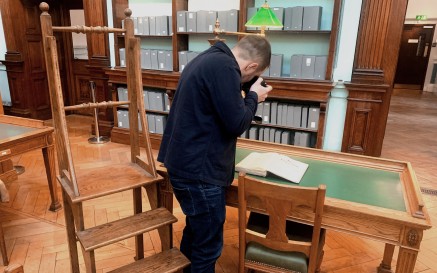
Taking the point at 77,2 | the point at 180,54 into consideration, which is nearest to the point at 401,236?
the point at 180,54

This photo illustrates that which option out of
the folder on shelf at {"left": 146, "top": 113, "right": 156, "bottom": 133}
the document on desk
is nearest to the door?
the folder on shelf at {"left": 146, "top": 113, "right": 156, "bottom": 133}

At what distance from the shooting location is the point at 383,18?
3449 mm

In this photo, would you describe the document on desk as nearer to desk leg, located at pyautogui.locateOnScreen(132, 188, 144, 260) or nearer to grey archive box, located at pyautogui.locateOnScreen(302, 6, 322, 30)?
desk leg, located at pyautogui.locateOnScreen(132, 188, 144, 260)

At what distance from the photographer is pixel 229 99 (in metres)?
1.47

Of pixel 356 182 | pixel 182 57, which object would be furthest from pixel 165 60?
pixel 356 182

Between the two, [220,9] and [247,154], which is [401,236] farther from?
[220,9]

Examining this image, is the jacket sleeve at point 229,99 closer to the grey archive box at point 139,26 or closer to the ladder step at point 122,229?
the ladder step at point 122,229

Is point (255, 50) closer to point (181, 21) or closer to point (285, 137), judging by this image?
point (285, 137)

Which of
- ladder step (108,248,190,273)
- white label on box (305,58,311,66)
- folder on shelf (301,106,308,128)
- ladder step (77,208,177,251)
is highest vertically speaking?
white label on box (305,58,311,66)

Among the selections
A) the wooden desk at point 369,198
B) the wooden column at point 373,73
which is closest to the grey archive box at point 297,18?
the wooden column at point 373,73

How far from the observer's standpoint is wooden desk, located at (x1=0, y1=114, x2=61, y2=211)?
2535 mm

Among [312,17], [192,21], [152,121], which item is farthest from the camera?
[152,121]

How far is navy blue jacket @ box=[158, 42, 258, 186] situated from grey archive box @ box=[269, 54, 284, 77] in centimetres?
238

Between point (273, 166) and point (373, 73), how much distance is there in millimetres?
2387
